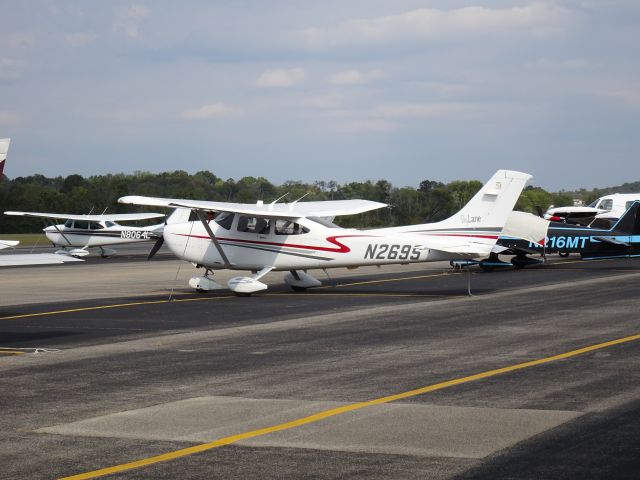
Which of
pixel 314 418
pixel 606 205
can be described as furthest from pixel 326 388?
pixel 606 205

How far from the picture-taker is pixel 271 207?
88.6ft

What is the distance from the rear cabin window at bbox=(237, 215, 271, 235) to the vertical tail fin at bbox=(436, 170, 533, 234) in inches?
174

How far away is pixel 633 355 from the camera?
13922 millimetres

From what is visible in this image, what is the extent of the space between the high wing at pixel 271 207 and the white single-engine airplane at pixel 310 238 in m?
0.03

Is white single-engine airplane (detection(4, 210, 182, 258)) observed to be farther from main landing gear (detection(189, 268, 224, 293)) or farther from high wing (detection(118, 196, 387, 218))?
main landing gear (detection(189, 268, 224, 293))

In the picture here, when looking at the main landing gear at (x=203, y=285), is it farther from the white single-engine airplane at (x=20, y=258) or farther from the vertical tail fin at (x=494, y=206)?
the white single-engine airplane at (x=20, y=258)

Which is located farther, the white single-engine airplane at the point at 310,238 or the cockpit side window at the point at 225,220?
the cockpit side window at the point at 225,220

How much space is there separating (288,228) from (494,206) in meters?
5.19

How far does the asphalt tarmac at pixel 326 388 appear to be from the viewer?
8.32m

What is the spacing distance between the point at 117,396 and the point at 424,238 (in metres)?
14.0

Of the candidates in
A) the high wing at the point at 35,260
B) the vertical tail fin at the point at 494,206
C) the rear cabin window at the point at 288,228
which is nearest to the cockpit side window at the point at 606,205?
the vertical tail fin at the point at 494,206

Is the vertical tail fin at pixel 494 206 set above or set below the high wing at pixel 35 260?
above

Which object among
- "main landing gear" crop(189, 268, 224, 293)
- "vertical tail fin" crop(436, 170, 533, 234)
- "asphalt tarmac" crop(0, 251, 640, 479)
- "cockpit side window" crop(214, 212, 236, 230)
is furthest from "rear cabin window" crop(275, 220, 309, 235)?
"vertical tail fin" crop(436, 170, 533, 234)

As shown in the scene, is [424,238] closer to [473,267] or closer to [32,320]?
[32,320]
